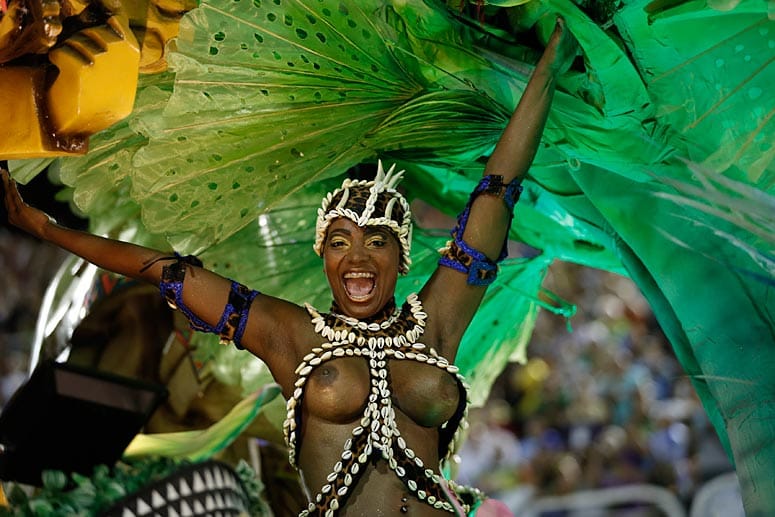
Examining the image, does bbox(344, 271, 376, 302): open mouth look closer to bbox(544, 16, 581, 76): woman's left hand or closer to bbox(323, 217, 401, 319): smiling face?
bbox(323, 217, 401, 319): smiling face

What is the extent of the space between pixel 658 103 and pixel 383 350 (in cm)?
63

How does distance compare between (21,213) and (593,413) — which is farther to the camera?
(593,413)

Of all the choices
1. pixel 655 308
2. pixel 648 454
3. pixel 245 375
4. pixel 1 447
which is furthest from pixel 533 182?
pixel 648 454

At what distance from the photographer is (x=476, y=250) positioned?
1.93 m

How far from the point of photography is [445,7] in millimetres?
1996

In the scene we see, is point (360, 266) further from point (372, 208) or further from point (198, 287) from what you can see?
point (198, 287)

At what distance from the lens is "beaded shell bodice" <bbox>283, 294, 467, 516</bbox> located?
1.82m

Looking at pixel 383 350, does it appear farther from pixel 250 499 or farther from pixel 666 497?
pixel 666 497

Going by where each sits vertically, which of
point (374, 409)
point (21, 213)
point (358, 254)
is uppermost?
point (358, 254)

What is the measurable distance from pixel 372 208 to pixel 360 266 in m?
0.10

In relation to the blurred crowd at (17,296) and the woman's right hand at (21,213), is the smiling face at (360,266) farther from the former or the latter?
the blurred crowd at (17,296)

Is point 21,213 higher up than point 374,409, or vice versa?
point 21,213

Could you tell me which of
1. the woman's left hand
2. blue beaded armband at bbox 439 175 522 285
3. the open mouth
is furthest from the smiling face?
the woman's left hand

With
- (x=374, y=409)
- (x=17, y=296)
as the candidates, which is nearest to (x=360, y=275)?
(x=374, y=409)
